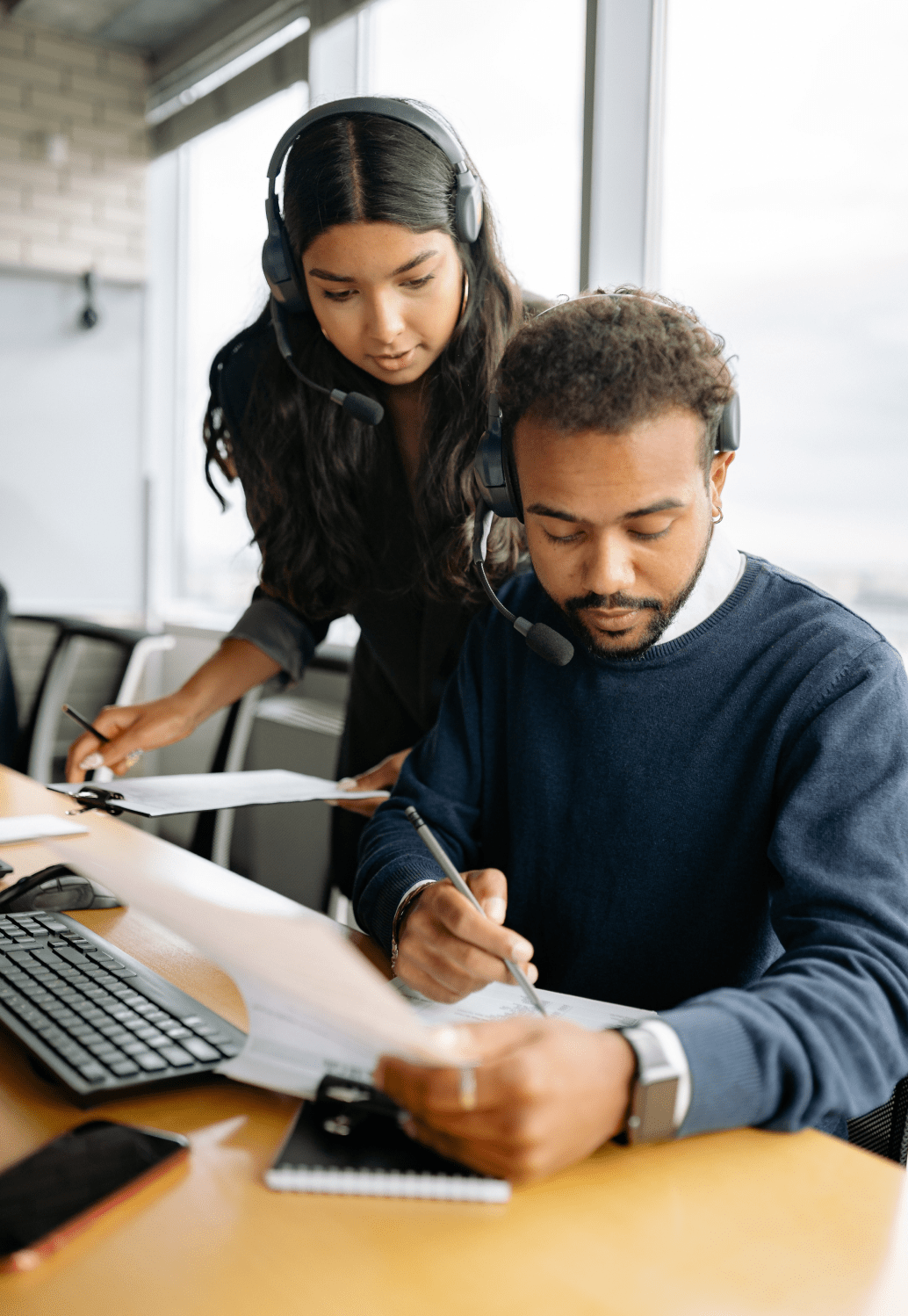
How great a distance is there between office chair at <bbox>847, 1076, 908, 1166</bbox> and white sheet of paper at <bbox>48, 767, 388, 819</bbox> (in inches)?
24.0

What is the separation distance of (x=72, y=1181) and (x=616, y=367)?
2.31 ft

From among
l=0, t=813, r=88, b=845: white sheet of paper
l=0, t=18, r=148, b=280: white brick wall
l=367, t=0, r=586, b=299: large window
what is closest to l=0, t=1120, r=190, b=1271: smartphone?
l=0, t=813, r=88, b=845: white sheet of paper

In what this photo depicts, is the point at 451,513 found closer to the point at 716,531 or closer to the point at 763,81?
the point at 716,531

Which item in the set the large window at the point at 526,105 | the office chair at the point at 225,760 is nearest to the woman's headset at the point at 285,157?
the office chair at the point at 225,760

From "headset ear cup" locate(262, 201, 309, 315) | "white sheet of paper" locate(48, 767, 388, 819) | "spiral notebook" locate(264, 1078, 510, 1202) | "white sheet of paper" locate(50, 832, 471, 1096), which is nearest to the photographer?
"white sheet of paper" locate(50, 832, 471, 1096)

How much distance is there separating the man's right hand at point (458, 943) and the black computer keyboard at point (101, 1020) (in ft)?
0.50

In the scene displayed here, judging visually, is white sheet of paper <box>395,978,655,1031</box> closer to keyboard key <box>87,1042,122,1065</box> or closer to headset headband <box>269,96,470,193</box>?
keyboard key <box>87,1042,122,1065</box>

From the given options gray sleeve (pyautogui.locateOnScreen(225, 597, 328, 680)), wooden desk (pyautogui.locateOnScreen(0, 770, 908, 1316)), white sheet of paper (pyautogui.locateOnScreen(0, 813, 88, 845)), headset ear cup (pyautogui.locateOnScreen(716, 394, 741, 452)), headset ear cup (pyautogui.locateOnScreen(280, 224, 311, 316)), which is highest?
headset ear cup (pyautogui.locateOnScreen(280, 224, 311, 316))

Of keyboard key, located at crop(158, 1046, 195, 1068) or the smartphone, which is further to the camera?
keyboard key, located at crop(158, 1046, 195, 1068)

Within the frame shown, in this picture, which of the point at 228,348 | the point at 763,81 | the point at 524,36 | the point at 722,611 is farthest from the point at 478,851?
the point at 524,36

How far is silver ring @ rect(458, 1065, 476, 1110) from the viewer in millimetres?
606

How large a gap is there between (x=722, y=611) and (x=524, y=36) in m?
2.27

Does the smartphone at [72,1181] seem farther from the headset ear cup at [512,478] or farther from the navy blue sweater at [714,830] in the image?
the headset ear cup at [512,478]

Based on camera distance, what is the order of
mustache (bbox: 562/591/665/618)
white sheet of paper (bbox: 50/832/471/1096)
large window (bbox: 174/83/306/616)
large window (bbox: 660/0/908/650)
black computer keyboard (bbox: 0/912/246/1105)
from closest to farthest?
white sheet of paper (bbox: 50/832/471/1096)
black computer keyboard (bbox: 0/912/246/1105)
mustache (bbox: 562/591/665/618)
large window (bbox: 660/0/908/650)
large window (bbox: 174/83/306/616)
